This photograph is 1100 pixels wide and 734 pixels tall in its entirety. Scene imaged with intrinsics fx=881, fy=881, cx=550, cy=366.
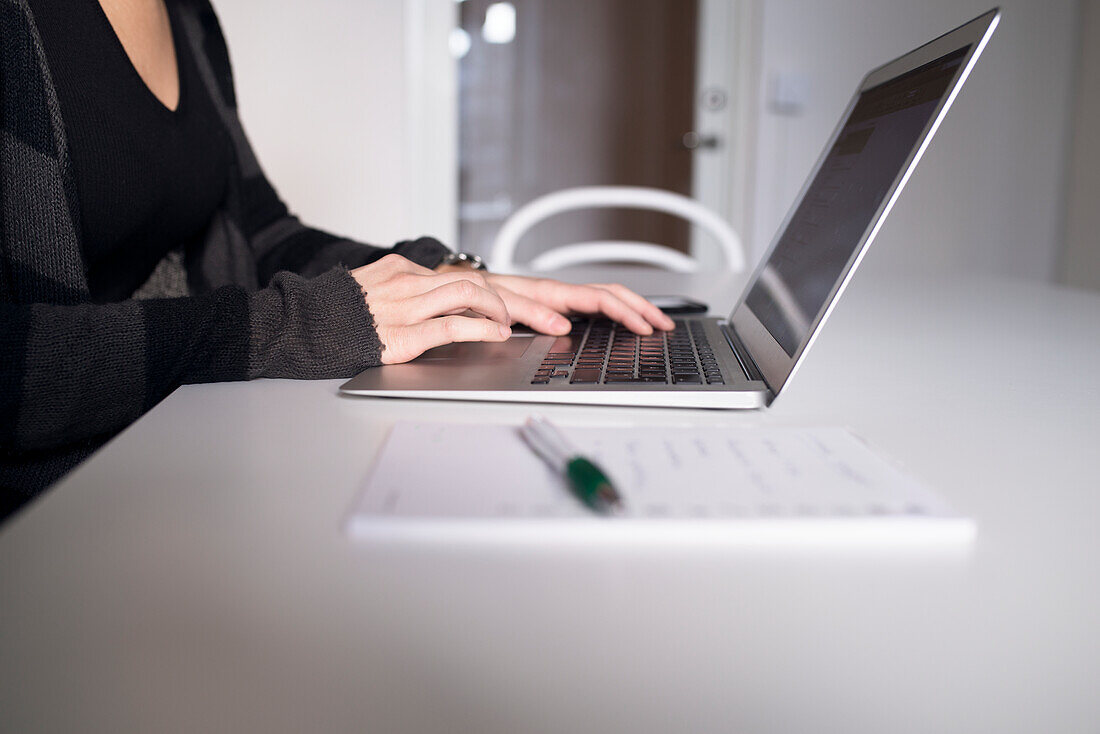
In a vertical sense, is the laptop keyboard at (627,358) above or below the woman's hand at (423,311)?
below

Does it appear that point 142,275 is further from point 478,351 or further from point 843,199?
point 843,199

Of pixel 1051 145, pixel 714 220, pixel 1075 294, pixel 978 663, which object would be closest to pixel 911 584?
pixel 978 663

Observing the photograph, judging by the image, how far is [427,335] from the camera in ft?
1.98

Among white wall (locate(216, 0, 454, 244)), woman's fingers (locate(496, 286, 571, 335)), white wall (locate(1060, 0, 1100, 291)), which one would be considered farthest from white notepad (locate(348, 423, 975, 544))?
white wall (locate(1060, 0, 1100, 291))

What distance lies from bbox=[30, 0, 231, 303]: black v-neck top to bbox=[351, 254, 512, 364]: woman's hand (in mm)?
296

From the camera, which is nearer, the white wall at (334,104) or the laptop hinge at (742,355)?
the laptop hinge at (742,355)

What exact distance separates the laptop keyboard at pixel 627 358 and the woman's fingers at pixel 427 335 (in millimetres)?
51

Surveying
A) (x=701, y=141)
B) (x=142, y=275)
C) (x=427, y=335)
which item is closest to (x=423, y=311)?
(x=427, y=335)

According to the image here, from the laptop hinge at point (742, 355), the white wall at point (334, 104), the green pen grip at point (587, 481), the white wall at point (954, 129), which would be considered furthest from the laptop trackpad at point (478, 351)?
the white wall at point (954, 129)

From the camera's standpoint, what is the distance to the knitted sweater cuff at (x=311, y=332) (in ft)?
1.88

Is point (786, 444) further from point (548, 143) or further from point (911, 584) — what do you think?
point (548, 143)

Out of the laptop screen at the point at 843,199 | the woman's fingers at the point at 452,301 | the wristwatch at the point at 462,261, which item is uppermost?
the laptop screen at the point at 843,199

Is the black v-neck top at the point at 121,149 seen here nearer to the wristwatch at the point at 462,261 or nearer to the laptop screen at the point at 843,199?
the wristwatch at the point at 462,261

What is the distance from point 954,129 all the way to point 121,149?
2.96 m
